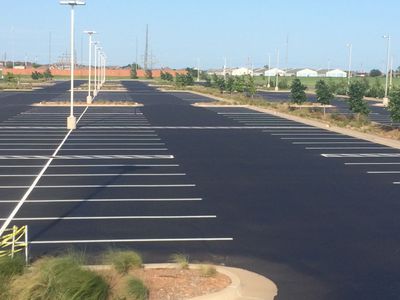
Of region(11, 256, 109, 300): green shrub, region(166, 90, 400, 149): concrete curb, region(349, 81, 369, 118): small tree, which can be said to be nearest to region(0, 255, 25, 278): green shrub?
region(11, 256, 109, 300): green shrub

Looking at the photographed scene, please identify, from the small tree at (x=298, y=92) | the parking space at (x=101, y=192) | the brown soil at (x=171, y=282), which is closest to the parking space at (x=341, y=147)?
the parking space at (x=101, y=192)

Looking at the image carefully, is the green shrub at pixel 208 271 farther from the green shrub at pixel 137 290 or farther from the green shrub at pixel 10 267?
the green shrub at pixel 10 267

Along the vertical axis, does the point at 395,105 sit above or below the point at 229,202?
above

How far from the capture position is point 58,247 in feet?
36.7

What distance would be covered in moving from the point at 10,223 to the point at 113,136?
1721 centimetres

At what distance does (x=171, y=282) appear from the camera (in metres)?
9.10

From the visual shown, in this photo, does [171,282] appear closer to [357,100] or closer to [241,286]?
[241,286]

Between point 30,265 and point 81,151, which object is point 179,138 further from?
point 30,265

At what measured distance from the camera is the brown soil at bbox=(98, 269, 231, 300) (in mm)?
8555

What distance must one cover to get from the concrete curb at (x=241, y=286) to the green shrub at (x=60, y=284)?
83 centimetres

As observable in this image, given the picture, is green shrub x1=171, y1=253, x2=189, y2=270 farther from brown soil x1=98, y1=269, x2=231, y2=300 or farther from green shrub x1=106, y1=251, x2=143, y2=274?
green shrub x1=106, y1=251, x2=143, y2=274

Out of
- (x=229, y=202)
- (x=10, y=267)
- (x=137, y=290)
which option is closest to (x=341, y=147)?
(x=229, y=202)

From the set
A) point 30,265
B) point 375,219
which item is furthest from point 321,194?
point 30,265

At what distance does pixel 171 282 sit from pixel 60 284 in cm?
171
